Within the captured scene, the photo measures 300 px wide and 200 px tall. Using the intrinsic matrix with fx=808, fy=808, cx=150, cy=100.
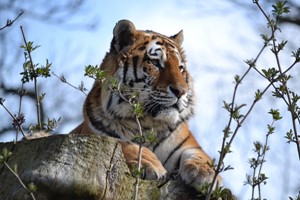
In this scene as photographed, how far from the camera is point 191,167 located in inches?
153

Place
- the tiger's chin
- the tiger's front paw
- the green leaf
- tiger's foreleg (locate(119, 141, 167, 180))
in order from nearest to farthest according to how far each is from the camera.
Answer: the green leaf < the tiger's front paw < tiger's foreleg (locate(119, 141, 167, 180)) < the tiger's chin

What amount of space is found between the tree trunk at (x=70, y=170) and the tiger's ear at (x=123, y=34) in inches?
79.9

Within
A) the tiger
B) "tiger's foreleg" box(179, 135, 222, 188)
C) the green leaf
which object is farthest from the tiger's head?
the green leaf

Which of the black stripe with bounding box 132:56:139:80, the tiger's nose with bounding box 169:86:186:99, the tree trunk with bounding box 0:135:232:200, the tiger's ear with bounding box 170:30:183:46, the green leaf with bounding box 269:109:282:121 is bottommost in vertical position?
the tree trunk with bounding box 0:135:232:200

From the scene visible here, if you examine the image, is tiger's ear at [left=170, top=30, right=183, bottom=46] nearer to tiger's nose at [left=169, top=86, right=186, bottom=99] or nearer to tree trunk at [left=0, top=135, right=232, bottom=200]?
tiger's nose at [left=169, top=86, right=186, bottom=99]

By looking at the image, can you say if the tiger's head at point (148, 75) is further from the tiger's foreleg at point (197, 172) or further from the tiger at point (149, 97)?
the tiger's foreleg at point (197, 172)

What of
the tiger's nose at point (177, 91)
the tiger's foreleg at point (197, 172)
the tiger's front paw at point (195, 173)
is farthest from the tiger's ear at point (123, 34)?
the tiger's front paw at point (195, 173)

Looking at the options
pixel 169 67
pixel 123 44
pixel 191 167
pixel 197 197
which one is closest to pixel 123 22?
pixel 123 44

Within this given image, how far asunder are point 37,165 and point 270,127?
1.07 m

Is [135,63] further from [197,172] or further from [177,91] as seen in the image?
[197,172]

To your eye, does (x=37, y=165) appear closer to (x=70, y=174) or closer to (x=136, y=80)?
(x=70, y=174)

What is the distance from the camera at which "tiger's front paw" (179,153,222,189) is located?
3.66 metres

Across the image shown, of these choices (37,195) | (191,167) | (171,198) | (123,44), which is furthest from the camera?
(123,44)

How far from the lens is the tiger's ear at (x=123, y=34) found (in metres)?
5.30
